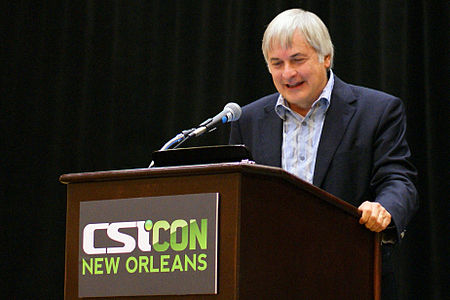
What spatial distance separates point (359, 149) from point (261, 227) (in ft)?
2.64

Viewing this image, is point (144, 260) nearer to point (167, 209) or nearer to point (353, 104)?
point (167, 209)

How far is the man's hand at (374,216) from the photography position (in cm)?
186

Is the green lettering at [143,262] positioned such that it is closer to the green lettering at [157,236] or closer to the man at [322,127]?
the green lettering at [157,236]

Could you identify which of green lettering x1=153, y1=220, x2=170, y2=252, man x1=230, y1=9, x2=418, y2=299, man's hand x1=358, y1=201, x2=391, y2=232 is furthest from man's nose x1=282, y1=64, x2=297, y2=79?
green lettering x1=153, y1=220, x2=170, y2=252

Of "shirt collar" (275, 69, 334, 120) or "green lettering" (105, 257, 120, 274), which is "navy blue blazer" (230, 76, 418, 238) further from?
"green lettering" (105, 257, 120, 274)

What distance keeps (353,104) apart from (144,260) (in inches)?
41.1

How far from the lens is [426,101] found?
10.3ft

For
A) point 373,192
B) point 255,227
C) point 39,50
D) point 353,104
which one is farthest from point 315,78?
point 39,50

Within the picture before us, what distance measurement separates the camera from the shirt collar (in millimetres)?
2398

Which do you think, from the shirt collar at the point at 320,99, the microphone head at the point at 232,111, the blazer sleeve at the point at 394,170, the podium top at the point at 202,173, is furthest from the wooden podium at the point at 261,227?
the shirt collar at the point at 320,99

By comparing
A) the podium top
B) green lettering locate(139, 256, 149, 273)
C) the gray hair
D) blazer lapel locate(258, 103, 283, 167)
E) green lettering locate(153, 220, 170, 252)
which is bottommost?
green lettering locate(139, 256, 149, 273)

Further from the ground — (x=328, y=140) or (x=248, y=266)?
(x=328, y=140)

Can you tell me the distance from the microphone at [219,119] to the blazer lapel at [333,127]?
30cm

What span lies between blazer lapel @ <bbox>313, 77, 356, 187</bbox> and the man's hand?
14.4 inches
